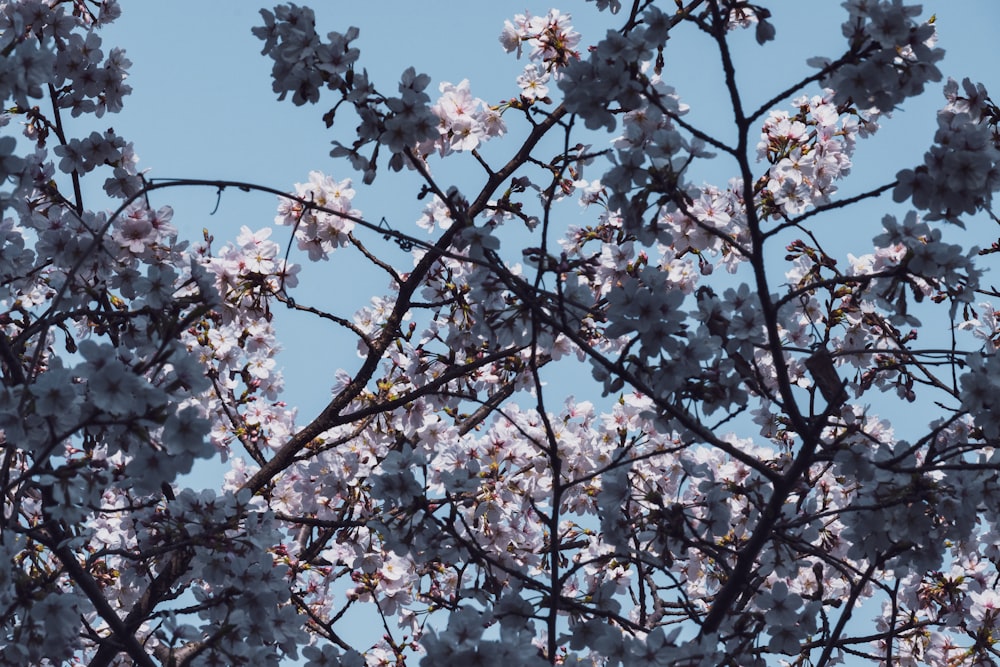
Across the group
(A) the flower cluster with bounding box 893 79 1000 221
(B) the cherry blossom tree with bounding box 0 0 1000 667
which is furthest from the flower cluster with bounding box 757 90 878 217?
(A) the flower cluster with bounding box 893 79 1000 221

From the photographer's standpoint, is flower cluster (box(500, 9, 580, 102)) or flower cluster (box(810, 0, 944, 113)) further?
flower cluster (box(500, 9, 580, 102))

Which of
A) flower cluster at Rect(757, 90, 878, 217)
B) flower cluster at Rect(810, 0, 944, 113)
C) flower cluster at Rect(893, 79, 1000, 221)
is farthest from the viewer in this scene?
flower cluster at Rect(757, 90, 878, 217)

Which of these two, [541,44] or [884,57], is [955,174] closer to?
[884,57]

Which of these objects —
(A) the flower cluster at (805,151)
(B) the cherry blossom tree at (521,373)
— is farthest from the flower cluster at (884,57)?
(A) the flower cluster at (805,151)

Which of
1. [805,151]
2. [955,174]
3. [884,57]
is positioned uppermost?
[805,151]

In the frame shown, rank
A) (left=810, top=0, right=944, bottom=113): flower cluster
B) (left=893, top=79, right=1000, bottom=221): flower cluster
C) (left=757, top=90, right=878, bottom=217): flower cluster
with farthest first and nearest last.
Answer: (left=757, top=90, right=878, bottom=217): flower cluster < (left=893, top=79, right=1000, bottom=221): flower cluster < (left=810, top=0, right=944, bottom=113): flower cluster

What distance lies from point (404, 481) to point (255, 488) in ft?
7.24

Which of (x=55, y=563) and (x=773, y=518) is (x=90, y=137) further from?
(x=773, y=518)

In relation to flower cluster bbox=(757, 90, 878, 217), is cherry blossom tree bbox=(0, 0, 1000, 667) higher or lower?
lower

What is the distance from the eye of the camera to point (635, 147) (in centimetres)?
385

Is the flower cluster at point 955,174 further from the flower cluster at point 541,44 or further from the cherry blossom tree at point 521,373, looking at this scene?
the flower cluster at point 541,44

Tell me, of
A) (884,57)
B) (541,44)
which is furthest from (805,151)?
(884,57)

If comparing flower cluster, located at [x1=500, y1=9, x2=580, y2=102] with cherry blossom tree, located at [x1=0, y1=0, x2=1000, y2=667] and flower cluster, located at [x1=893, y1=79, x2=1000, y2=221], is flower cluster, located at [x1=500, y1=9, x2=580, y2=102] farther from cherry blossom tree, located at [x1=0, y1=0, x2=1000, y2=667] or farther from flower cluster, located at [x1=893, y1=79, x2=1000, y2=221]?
flower cluster, located at [x1=893, y1=79, x2=1000, y2=221]

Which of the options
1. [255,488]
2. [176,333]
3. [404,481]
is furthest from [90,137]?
[404,481]
